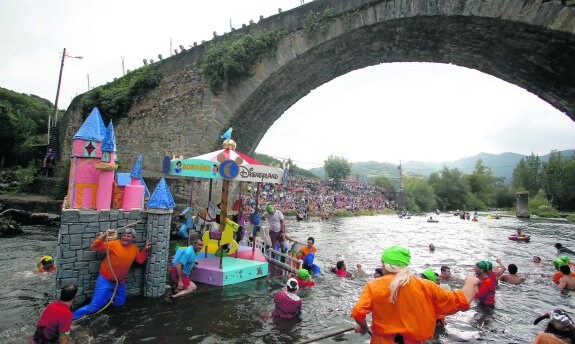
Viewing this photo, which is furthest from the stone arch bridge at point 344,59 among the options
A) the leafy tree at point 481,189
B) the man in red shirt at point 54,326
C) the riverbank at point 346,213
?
the leafy tree at point 481,189

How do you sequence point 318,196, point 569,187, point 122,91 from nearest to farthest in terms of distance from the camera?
point 122,91 → point 318,196 → point 569,187

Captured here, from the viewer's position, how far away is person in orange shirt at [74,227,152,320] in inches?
222

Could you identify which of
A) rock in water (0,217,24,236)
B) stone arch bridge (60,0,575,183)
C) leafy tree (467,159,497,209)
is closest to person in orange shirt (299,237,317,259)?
stone arch bridge (60,0,575,183)

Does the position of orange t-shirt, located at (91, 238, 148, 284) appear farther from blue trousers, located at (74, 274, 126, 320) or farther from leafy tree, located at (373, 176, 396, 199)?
leafy tree, located at (373, 176, 396, 199)

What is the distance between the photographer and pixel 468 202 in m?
70.7

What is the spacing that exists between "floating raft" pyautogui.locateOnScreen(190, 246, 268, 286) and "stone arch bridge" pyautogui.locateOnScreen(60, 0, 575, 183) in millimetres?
5796

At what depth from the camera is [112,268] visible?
5762 millimetres

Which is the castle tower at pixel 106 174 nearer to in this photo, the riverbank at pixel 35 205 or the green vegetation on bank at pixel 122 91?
the green vegetation on bank at pixel 122 91

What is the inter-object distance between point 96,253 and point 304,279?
4.59 m

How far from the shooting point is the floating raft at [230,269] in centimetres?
767

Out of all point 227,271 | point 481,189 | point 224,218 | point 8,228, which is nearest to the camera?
point 224,218

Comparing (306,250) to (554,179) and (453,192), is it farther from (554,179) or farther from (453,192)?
(554,179)

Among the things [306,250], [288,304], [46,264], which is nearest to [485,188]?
[306,250]

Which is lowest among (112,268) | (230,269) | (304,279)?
(304,279)
